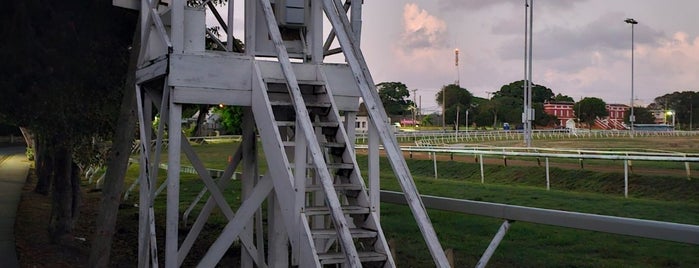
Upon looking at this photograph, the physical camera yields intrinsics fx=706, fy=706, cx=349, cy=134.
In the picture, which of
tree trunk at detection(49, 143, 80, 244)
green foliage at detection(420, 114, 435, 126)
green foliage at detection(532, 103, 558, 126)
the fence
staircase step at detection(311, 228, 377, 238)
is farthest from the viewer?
green foliage at detection(420, 114, 435, 126)

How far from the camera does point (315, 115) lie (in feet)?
19.5

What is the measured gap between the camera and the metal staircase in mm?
4609

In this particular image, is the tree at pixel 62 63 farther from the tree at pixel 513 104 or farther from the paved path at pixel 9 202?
the tree at pixel 513 104

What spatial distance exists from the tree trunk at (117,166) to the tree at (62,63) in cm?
165

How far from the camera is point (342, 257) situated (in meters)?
4.89

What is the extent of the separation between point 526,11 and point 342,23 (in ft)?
109

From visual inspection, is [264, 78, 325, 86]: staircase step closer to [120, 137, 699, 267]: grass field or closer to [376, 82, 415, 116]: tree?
[120, 137, 699, 267]: grass field

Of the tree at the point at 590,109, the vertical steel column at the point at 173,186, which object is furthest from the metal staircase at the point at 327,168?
the tree at the point at 590,109

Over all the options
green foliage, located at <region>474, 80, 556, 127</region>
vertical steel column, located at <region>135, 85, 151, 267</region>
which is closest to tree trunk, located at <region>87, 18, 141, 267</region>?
vertical steel column, located at <region>135, 85, 151, 267</region>

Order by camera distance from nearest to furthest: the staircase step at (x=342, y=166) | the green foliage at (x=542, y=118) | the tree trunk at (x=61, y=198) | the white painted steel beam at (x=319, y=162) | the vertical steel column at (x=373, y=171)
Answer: the white painted steel beam at (x=319, y=162) < the staircase step at (x=342, y=166) < the vertical steel column at (x=373, y=171) < the tree trunk at (x=61, y=198) < the green foliage at (x=542, y=118)

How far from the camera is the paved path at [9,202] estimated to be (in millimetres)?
10883

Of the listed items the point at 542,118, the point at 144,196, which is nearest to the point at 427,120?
the point at 542,118

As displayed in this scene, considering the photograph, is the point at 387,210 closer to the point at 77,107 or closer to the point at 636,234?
the point at 77,107

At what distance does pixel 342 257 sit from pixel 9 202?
53.0ft
